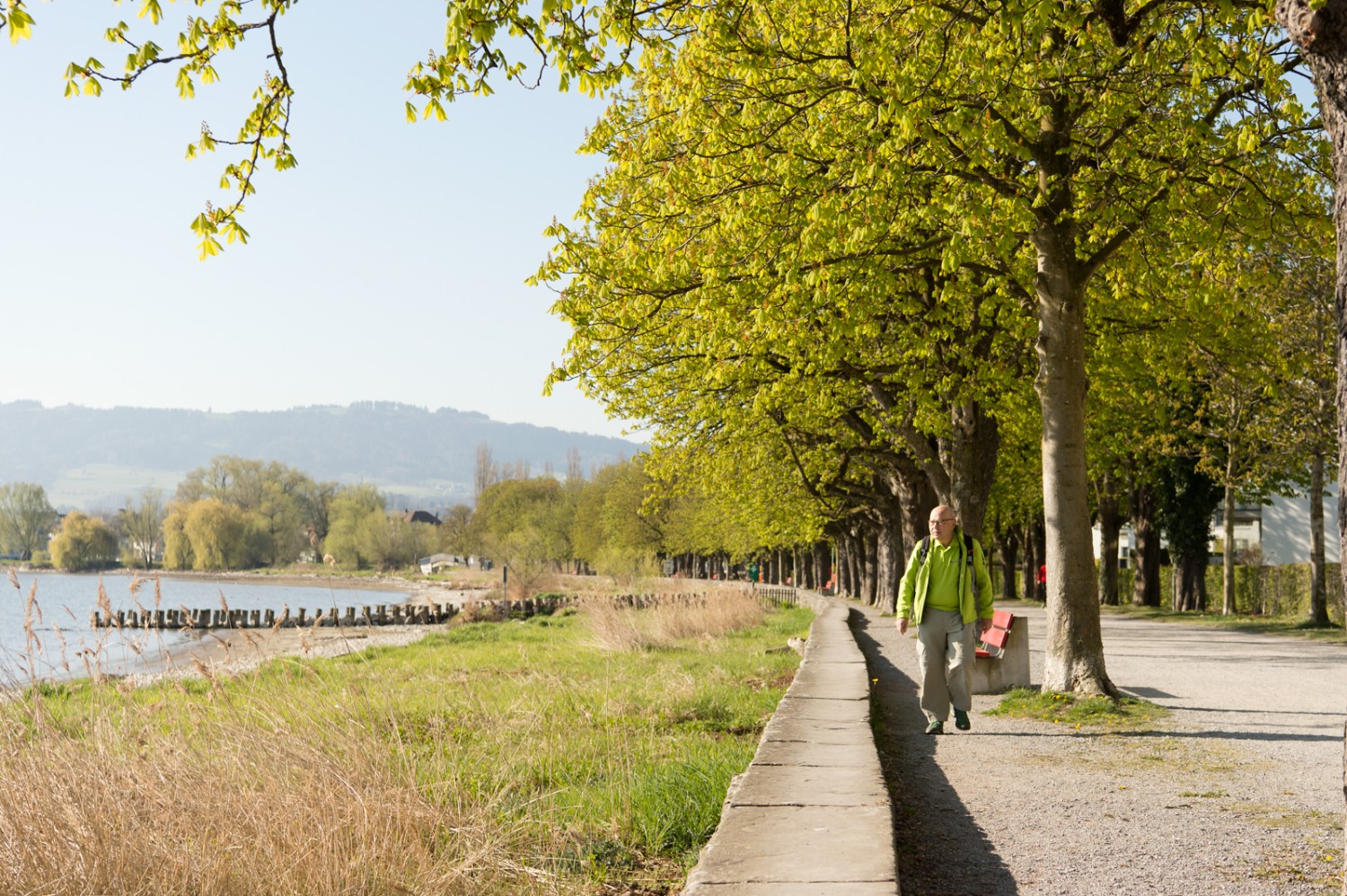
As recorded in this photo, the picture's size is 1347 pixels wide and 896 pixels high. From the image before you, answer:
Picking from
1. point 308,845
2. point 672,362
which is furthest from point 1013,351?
point 308,845

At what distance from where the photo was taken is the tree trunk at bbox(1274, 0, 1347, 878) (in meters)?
4.06

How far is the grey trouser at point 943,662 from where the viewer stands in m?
9.83

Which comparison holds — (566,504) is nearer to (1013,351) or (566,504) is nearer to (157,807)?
(1013,351)

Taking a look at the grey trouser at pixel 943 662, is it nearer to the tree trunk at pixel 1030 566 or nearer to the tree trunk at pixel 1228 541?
the tree trunk at pixel 1228 541

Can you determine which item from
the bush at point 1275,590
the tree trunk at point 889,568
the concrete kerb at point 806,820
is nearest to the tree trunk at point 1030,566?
the bush at point 1275,590

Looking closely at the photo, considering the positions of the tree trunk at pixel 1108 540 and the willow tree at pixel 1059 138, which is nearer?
the willow tree at pixel 1059 138

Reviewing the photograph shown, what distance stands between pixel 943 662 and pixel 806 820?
4.66 meters

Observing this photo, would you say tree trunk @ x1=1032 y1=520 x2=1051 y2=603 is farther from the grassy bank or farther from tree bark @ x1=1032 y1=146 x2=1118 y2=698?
the grassy bank

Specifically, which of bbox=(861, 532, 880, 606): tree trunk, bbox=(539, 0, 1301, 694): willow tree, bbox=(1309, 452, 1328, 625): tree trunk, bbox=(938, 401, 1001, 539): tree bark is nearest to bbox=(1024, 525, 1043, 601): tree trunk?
bbox=(861, 532, 880, 606): tree trunk

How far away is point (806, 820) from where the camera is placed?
221 inches

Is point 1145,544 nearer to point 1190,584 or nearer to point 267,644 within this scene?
point 1190,584

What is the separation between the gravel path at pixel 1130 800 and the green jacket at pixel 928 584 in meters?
1.07

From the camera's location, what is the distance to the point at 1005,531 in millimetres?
51281

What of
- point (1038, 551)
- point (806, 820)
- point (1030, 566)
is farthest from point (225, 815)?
point (1038, 551)
